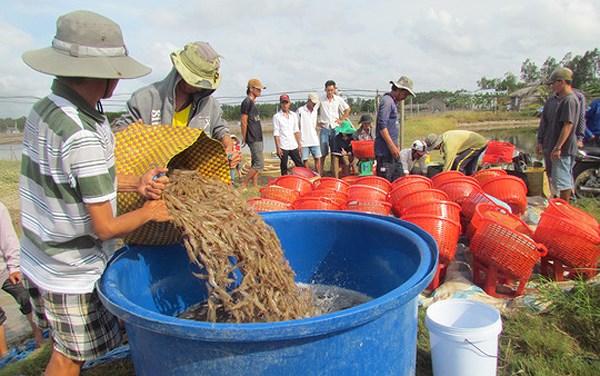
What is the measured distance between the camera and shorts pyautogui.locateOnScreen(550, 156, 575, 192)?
5352 mm

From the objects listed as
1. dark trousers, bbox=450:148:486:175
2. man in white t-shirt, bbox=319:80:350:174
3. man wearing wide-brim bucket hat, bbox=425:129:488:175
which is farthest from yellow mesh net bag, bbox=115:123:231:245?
man in white t-shirt, bbox=319:80:350:174

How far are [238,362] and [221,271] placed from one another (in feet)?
1.76

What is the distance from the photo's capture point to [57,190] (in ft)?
5.53

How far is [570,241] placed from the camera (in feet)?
10.9

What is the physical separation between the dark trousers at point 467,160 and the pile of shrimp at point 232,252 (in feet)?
16.3

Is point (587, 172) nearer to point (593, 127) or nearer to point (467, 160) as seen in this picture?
point (593, 127)

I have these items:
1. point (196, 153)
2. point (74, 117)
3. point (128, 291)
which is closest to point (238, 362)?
point (128, 291)

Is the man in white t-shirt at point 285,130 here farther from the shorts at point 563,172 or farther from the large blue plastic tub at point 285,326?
the large blue plastic tub at point 285,326

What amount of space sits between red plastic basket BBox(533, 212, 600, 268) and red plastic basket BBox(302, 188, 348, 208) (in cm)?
175

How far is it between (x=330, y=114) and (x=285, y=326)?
793cm

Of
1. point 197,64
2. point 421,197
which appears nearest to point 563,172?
point 421,197

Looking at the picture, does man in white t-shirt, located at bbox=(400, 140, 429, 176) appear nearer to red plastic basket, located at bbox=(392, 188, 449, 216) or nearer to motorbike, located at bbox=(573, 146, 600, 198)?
motorbike, located at bbox=(573, 146, 600, 198)

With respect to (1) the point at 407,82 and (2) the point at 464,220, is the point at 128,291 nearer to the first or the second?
(2) the point at 464,220

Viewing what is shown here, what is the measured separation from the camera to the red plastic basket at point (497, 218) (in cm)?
351
